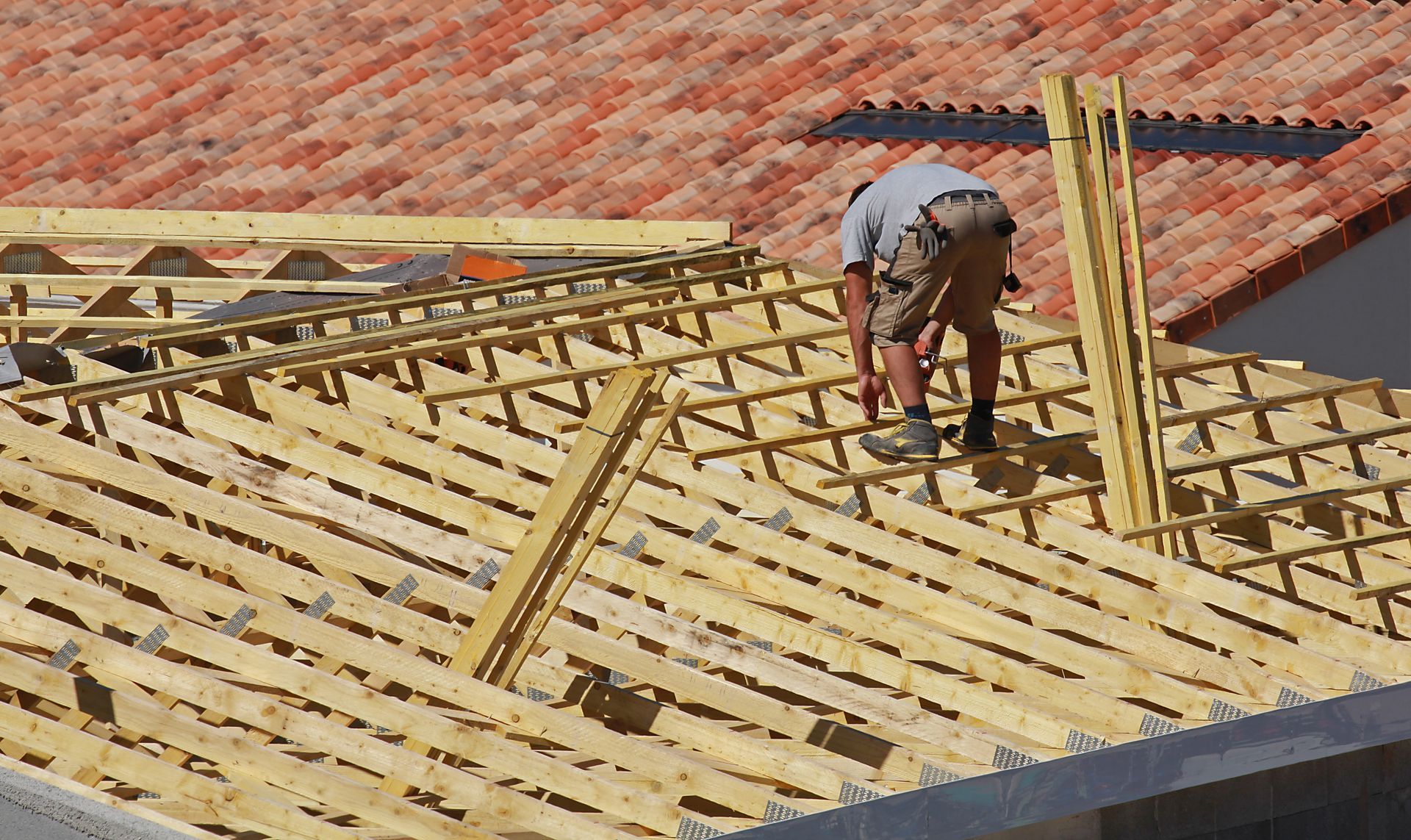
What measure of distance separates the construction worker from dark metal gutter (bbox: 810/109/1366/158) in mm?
7127

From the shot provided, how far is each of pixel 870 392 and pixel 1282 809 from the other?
2.56 metres

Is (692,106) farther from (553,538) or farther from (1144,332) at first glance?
(553,538)

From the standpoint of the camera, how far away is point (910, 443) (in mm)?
7301

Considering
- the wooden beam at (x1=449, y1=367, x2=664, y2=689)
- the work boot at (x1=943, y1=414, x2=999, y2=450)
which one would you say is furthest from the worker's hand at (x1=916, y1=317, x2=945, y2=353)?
the wooden beam at (x1=449, y1=367, x2=664, y2=689)

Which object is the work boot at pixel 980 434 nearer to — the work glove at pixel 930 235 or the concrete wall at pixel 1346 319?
the work glove at pixel 930 235

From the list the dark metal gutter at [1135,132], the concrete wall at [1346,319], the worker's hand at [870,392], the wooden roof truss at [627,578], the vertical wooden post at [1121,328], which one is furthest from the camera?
the dark metal gutter at [1135,132]

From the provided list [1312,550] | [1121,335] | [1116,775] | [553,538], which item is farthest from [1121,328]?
[553,538]

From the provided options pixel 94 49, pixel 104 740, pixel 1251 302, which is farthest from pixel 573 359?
pixel 94 49

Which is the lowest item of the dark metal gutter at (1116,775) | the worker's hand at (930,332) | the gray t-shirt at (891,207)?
the dark metal gutter at (1116,775)

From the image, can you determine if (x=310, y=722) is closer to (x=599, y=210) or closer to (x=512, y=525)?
(x=512, y=525)

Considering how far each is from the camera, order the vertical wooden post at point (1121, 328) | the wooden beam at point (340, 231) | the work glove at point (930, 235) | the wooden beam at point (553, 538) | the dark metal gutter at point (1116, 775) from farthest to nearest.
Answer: the wooden beam at point (340, 231) → the vertical wooden post at point (1121, 328) → the work glove at point (930, 235) → the wooden beam at point (553, 538) → the dark metal gutter at point (1116, 775)

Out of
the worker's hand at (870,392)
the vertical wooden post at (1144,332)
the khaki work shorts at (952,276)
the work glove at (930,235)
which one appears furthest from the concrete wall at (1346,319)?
the work glove at (930,235)

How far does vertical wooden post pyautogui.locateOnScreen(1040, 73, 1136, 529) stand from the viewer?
23.6 feet

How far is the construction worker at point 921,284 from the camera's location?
713 centimetres
